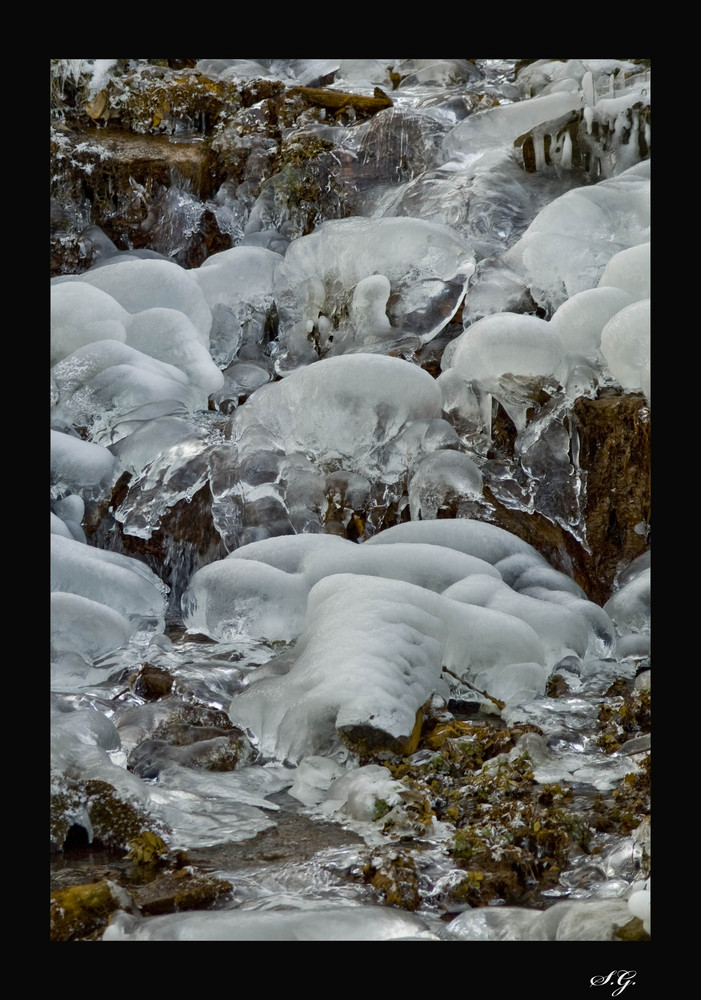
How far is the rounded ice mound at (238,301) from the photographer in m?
6.01

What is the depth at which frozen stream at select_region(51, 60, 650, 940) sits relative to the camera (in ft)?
8.42

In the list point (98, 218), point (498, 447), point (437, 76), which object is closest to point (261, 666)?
point (498, 447)

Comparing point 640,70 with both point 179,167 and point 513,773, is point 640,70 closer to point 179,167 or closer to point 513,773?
point 179,167

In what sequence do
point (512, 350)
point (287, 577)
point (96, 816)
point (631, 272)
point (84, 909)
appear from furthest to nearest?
1. point (631, 272)
2. point (512, 350)
3. point (287, 577)
4. point (96, 816)
5. point (84, 909)

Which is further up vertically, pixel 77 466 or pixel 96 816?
pixel 77 466

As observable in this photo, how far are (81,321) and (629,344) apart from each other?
2.46 metres

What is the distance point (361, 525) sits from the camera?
4414 millimetres

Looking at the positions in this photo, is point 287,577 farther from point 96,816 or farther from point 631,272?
point 631,272

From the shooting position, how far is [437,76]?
789 centimetres

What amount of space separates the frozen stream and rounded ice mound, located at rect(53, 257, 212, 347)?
0.7 inches

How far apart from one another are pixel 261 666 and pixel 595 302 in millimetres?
2226

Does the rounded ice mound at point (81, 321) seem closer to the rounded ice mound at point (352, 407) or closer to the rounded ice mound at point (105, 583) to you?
the rounded ice mound at point (352, 407)

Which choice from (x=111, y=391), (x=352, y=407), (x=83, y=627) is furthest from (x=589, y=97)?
(x=83, y=627)

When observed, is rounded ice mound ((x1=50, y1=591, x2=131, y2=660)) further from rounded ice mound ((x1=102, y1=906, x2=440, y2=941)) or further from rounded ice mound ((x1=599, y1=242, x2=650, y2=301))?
rounded ice mound ((x1=599, y1=242, x2=650, y2=301))
